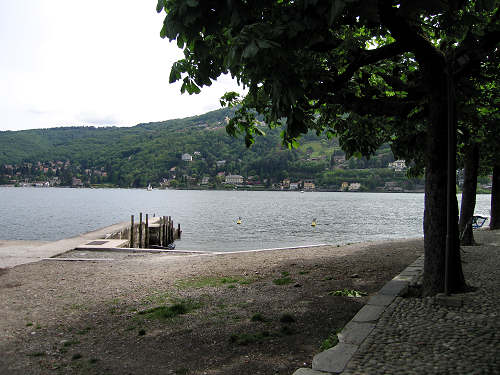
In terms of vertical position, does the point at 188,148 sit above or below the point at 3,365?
above

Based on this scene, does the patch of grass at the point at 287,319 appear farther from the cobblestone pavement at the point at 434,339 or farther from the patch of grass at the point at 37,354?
the patch of grass at the point at 37,354

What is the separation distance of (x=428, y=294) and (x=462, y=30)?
4.27 m

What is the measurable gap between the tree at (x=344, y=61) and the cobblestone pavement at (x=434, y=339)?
0.80m

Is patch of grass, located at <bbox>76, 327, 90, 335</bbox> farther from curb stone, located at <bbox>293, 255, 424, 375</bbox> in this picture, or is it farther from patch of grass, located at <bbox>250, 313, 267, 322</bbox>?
curb stone, located at <bbox>293, 255, 424, 375</bbox>

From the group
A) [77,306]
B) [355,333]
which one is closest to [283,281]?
[355,333]

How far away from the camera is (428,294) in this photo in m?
6.71

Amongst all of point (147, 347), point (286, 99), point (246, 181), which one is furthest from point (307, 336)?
point (246, 181)

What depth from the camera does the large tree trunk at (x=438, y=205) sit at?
6777mm

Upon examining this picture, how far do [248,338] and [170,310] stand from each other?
7.31 ft

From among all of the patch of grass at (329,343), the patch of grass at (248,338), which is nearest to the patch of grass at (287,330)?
the patch of grass at (248,338)

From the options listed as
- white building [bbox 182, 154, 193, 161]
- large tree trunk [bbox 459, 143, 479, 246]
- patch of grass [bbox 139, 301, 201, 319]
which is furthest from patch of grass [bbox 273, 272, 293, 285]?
white building [bbox 182, 154, 193, 161]

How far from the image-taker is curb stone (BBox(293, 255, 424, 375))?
4020 mm

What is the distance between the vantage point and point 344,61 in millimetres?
8406

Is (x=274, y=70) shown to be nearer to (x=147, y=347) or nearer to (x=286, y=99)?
(x=286, y=99)
